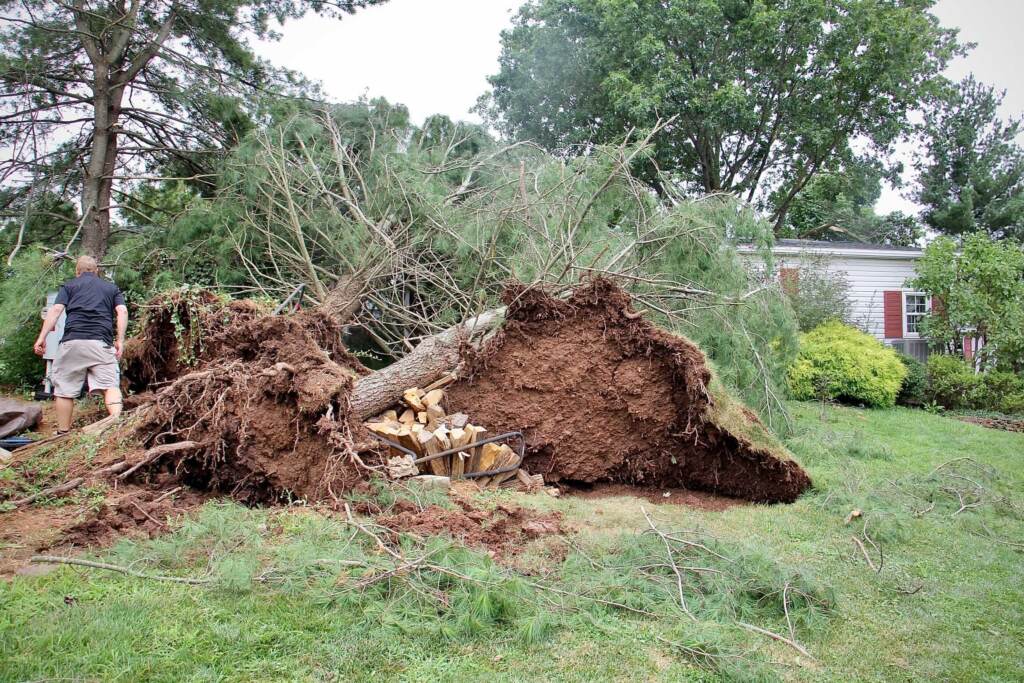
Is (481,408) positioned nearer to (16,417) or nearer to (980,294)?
(16,417)

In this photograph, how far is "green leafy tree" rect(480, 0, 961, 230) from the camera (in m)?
17.2

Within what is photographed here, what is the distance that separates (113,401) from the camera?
5746 millimetres

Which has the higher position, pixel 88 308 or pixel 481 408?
pixel 88 308

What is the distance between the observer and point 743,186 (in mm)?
20469

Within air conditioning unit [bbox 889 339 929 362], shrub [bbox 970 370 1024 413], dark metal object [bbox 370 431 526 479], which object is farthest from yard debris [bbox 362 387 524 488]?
air conditioning unit [bbox 889 339 929 362]

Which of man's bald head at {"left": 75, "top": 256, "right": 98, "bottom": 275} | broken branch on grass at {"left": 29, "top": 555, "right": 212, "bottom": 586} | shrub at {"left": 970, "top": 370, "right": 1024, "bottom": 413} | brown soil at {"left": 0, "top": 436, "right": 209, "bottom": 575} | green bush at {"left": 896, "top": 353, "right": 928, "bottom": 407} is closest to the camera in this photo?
broken branch on grass at {"left": 29, "top": 555, "right": 212, "bottom": 586}

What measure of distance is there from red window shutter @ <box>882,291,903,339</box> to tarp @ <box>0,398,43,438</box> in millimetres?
17825

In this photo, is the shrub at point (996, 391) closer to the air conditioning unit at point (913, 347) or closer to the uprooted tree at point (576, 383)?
the air conditioning unit at point (913, 347)

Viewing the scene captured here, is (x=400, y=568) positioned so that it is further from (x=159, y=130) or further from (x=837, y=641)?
(x=159, y=130)

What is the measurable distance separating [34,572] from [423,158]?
7.28 meters

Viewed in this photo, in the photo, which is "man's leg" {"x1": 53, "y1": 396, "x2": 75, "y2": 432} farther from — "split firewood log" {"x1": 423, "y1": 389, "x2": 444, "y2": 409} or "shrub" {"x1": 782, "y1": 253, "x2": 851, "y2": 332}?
"shrub" {"x1": 782, "y1": 253, "x2": 851, "y2": 332}

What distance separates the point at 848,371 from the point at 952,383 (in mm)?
2323

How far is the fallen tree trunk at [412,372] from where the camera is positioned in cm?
591

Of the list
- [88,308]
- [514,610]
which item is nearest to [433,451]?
[514,610]
